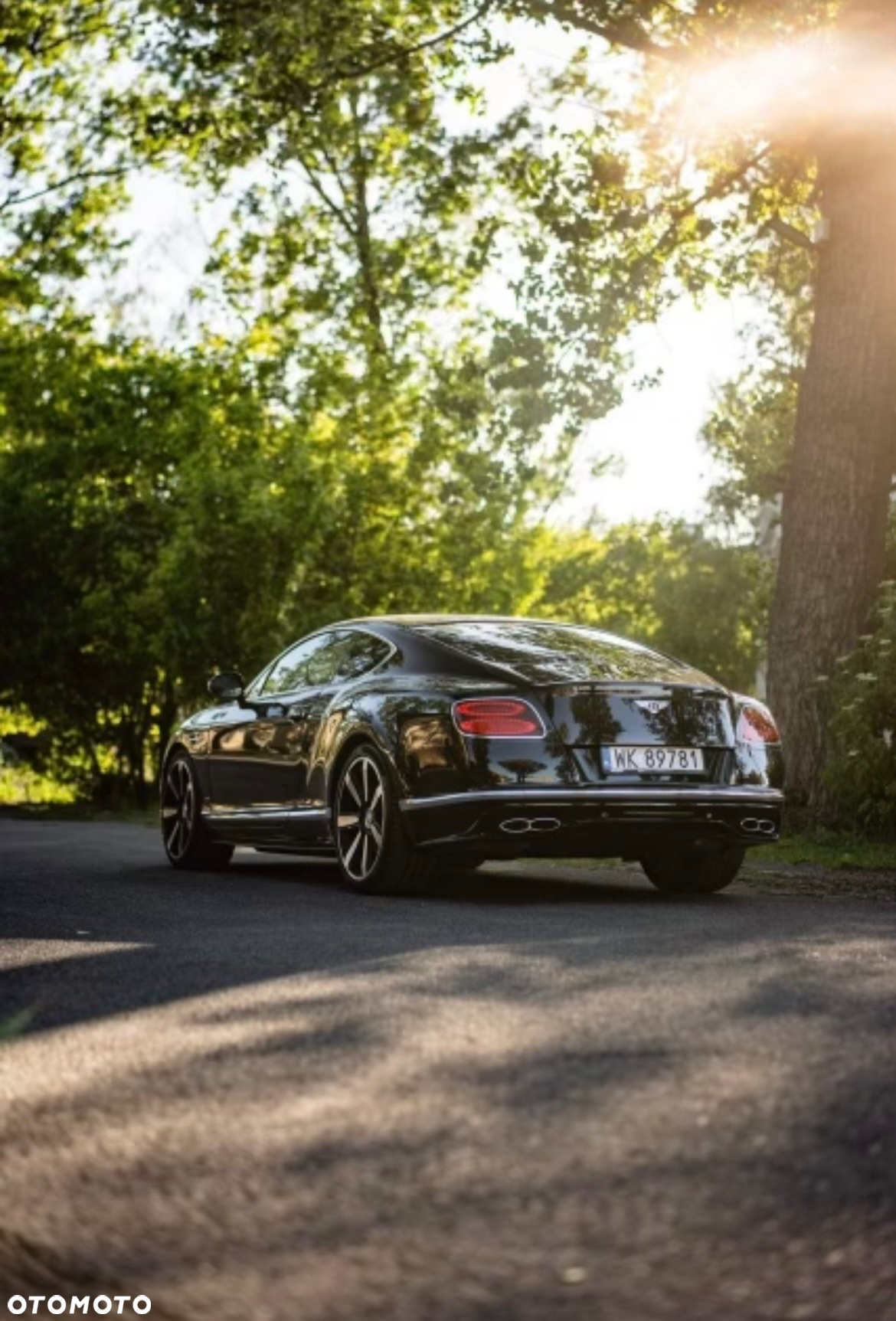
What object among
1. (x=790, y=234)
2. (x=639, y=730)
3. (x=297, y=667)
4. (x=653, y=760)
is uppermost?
(x=790, y=234)

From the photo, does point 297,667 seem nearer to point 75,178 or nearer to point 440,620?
point 440,620

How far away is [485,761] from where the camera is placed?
1005cm

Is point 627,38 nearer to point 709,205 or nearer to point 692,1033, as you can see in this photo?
point 709,205

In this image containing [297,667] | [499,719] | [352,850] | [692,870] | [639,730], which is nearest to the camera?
[499,719]

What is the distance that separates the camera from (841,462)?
16484mm

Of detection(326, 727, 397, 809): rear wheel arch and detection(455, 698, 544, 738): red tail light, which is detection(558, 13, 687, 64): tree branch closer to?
detection(326, 727, 397, 809): rear wheel arch

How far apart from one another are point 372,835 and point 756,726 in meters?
1.99

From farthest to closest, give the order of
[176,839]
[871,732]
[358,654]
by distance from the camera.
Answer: [871,732]
[176,839]
[358,654]

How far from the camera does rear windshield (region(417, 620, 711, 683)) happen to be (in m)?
10.5

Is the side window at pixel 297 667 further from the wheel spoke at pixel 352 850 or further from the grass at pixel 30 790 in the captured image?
the grass at pixel 30 790

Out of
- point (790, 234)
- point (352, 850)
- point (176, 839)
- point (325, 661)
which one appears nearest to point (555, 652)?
point (352, 850)

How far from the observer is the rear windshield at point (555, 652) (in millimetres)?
10469

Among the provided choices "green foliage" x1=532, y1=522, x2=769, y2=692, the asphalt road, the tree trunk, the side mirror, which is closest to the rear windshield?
the side mirror

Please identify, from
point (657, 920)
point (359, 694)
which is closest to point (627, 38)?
Answer: point (359, 694)
